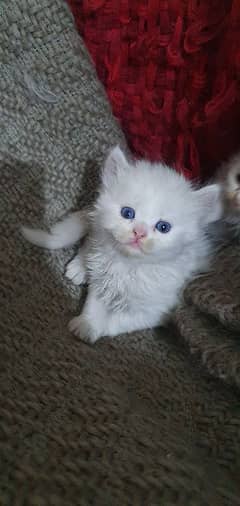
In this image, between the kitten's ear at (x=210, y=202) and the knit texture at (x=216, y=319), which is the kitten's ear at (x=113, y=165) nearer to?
the kitten's ear at (x=210, y=202)

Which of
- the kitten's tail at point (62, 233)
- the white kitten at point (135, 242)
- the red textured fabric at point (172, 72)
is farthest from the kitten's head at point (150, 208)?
the red textured fabric at point (172, 72)

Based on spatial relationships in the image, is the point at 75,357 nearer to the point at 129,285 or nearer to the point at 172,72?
the point at 129,285

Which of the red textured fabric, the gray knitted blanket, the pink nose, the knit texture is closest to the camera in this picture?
the gray knitted blanket

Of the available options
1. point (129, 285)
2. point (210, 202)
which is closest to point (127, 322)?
point (129, 285)

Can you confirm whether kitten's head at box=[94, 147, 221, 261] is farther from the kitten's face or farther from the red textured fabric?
the red textured fabric

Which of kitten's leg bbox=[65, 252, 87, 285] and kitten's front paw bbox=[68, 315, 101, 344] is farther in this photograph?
kitten's leg bbox=[65, 252, 87, 285]

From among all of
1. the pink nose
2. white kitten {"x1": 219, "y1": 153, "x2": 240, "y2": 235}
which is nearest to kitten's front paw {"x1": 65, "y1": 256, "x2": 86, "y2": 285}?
the pink nose
